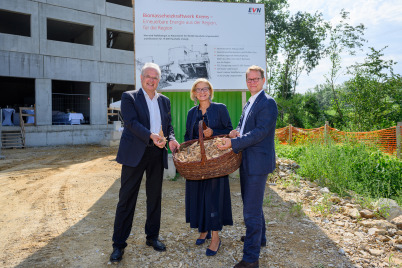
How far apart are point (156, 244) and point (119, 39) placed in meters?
22.5

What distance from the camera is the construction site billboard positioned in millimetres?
6051

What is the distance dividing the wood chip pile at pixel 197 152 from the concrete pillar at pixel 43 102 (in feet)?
50.5

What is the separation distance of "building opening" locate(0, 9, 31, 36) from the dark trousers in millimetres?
19734

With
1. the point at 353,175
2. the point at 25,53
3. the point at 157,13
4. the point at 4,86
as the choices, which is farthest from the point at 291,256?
the point at 4,86

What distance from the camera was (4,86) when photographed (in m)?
23.0

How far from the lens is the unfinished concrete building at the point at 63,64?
1491 cm

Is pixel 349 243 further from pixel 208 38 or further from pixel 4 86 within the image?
pixel 4 86

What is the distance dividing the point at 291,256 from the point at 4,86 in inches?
1069

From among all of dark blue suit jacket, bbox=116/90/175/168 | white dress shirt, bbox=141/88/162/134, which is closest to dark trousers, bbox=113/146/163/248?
dark blue suit jacket, bbox=116/90/175/168

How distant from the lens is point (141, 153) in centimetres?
288

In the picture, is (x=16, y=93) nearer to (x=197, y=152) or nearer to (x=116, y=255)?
(x=116, y=255)

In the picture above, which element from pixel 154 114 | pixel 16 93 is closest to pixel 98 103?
pixel 16 93

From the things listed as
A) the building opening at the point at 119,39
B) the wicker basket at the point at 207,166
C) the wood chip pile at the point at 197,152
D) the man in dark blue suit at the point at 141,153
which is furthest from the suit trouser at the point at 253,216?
the building opening at the point at 119,39

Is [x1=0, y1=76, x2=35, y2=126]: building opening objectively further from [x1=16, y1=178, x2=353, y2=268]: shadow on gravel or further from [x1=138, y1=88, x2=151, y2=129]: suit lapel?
[x1=138, y1=88, x2=151, y2=129]: suit lapel
